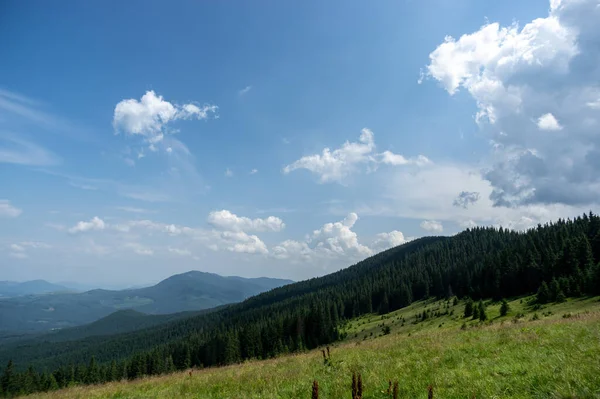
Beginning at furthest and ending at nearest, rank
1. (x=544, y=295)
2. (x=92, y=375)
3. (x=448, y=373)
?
(x=92, y=375), (x=544, y=295), (x=448, y=373)

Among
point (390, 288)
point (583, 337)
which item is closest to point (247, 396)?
point (583, 337)

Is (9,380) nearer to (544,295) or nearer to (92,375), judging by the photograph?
(92,375)

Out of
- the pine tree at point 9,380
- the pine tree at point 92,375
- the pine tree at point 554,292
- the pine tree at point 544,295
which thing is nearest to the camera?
the pine tree at point 554,292

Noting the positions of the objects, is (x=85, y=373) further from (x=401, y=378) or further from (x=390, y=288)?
(x=401, y=378)

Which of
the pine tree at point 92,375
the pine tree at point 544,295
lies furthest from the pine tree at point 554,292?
the pine tree at point 92,375

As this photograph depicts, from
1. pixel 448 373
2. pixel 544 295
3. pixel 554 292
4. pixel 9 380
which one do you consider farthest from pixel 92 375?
pixel 554 292

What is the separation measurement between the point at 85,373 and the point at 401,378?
14069 centimetres

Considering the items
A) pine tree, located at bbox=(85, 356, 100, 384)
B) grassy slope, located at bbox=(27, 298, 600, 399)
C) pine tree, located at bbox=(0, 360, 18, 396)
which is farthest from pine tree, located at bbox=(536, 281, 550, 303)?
pine tree, located at bbox=(0, 360, 18, 396)

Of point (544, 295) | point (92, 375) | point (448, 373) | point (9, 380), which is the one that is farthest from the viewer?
point (92, 375)

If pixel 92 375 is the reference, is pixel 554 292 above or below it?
above

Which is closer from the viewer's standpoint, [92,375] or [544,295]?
[544,295]

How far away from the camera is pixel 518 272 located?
355 feet

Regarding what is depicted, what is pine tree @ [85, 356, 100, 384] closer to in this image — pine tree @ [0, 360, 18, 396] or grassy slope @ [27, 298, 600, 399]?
pine tree @ [0, 360, 18, 396]

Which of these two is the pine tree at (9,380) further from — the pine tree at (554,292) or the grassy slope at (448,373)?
the pine tree at (554,292)
